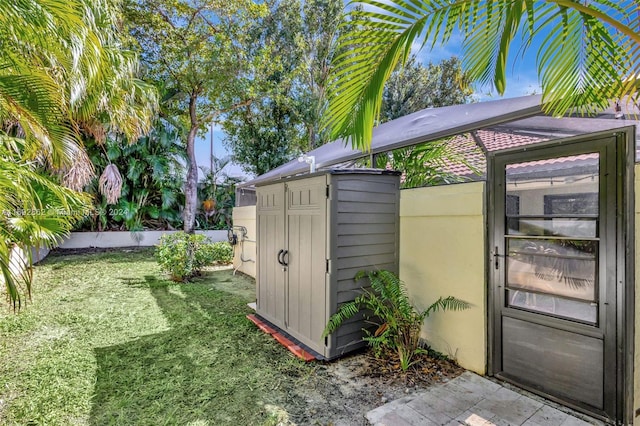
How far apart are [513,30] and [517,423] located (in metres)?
2.57

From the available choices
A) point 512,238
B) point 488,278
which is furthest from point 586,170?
point 488,278

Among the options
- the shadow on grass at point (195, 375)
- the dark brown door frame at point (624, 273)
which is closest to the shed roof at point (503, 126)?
the dark brown door frame at point (624, 273)

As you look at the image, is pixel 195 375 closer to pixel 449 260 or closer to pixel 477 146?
pixel 449 260

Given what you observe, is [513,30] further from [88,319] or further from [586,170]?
[88,319]

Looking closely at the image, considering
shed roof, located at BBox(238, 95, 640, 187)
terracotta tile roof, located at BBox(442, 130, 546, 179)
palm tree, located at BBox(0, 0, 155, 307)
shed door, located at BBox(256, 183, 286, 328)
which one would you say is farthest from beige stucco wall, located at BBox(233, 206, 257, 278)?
terracotta tile roof, located at BBox(442, 130, 546, 179)

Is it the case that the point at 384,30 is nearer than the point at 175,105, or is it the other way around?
the point at 384,30

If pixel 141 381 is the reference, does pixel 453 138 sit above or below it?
above

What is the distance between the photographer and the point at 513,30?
1718 mm

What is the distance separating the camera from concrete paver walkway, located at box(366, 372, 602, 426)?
2199 millimetres

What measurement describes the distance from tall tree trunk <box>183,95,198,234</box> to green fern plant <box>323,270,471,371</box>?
26.9 feet

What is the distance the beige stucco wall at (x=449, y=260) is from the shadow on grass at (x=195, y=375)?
1445mm

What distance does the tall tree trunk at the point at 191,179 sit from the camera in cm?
997

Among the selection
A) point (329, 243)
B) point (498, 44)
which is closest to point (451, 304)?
point (329, 243)

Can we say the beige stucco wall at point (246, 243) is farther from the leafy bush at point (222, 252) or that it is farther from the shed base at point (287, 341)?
the shed base at point (287, 341)
